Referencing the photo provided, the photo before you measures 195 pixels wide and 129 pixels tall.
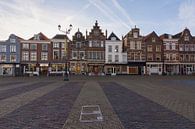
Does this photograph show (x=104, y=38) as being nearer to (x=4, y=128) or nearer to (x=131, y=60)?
(x=131, y=60)

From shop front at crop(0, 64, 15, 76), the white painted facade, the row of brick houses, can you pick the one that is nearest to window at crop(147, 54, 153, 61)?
the row of brick houses

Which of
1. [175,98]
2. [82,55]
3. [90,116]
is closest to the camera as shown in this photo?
[90,116]

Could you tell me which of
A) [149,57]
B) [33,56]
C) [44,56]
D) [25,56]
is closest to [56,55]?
[44,56]

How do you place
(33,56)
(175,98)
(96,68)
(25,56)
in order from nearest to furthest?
(175,98)
(25,56)
(33,56)
(96,68)

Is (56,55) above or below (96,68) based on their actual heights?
above

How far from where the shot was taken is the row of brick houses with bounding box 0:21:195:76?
66438mm

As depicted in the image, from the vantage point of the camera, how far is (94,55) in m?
67.2

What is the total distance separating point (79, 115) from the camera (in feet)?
25.9

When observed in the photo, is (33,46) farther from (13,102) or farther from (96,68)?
(13,102)

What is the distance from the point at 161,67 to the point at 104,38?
61.7 feet

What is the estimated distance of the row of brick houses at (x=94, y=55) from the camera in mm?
66438

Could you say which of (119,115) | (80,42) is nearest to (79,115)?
(119,115)

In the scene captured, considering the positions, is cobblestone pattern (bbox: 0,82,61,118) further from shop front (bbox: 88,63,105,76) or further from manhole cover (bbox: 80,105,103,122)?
shop front (bbox: 88,63,105,76)

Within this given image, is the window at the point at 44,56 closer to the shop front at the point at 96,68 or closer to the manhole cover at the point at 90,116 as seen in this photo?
the shop front at the point at 96,68
